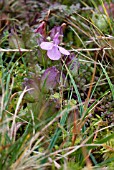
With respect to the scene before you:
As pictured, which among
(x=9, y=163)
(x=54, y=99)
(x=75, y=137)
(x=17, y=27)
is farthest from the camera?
(x=17, y=27)

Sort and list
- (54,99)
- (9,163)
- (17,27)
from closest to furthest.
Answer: (9,163) → (54,99) → (17,27)

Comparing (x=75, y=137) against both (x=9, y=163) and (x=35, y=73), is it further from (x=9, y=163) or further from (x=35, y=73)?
(x=35, y=73)

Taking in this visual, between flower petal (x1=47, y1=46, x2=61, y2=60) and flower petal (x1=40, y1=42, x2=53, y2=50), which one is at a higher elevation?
flower petal (x1=40, y1=42, x2=53, y2=50)

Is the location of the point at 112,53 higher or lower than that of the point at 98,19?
lower

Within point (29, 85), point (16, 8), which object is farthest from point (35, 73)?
point (16, 8)

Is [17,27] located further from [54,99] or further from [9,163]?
[9,163]

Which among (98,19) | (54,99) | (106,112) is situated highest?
(98,19)

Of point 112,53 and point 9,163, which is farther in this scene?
point 112,53

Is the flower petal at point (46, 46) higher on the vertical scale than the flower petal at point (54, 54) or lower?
higher
